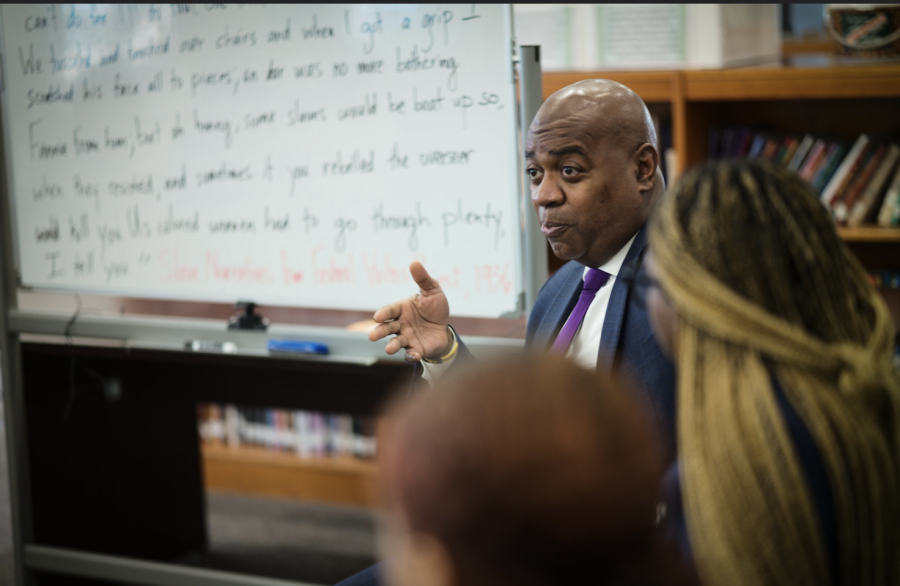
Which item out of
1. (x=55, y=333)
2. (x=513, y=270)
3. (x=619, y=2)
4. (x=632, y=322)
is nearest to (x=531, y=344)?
(x=632, y=322)

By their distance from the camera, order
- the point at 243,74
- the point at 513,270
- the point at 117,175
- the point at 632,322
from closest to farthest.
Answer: the point at 632,322 → the point at 513,270 → the point at 243,74 → the point at 117,175

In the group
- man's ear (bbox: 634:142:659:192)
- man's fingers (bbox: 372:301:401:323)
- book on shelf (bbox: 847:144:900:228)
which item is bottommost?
man's fingers (bbox: 372:301:401:323)

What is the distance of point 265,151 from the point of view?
2207 millimetres

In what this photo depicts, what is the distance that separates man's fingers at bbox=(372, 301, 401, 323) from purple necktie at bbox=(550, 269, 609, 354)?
29cm

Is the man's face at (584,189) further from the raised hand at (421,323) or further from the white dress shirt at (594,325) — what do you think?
the raised hand at (421,323)

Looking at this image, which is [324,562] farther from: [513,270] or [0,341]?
[513,270]

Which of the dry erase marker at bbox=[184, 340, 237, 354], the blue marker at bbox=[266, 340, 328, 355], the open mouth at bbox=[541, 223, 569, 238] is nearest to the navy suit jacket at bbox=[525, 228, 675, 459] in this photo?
the open mouth at bbox=[541, 223, 569, 238]

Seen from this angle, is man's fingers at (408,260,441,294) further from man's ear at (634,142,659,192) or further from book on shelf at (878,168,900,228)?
book on shelf at (878,168,900,228)

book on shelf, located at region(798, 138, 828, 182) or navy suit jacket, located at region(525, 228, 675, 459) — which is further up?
book on shelf, located at region(798, 138, 828, 182)

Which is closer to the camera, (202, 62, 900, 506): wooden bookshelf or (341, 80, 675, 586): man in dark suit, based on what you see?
(341, 80, 675, 586): man in dark suit

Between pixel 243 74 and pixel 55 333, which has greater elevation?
pixel 243 74

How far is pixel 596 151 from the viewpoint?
1402 mm

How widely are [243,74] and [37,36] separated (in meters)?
0.70

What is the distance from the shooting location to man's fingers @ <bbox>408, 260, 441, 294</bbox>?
1.50 m
